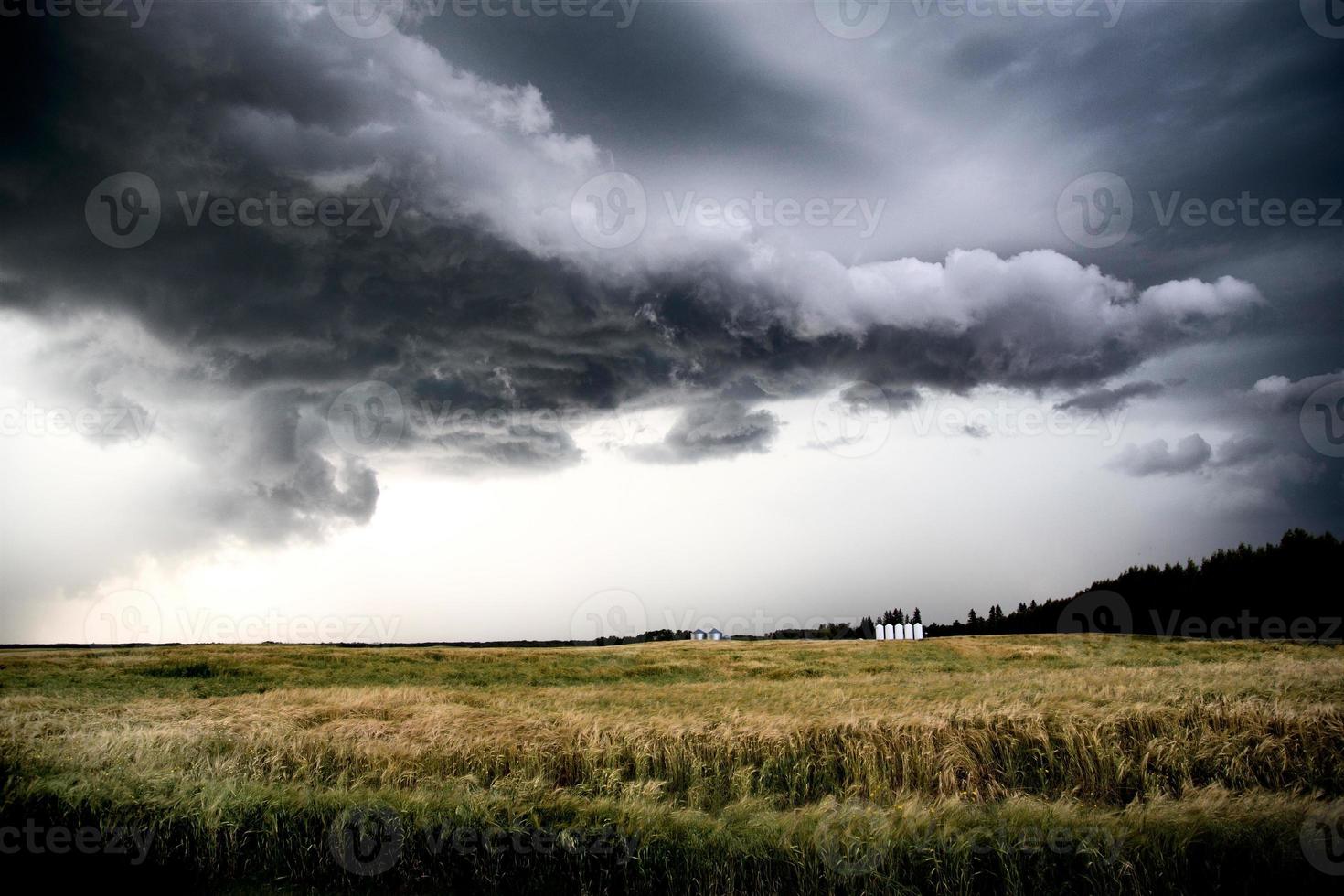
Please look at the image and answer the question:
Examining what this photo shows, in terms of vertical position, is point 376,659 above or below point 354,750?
below

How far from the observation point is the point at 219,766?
494 inches

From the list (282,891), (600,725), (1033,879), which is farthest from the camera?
(600,725)

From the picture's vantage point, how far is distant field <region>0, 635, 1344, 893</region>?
8203mm

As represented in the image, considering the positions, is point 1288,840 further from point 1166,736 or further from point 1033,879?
point 1166,736

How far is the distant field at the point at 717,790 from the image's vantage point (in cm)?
820

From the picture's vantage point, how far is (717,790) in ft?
40.9

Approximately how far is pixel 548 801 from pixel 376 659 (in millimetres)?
44431

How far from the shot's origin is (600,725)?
1482cm

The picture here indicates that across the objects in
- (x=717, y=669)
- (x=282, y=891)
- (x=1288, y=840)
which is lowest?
(x=717, y=669)

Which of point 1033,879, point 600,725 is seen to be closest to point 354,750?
point 600,725

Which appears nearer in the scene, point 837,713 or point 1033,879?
point 1033,879

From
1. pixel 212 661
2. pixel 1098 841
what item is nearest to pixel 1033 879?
pixel 1098 841

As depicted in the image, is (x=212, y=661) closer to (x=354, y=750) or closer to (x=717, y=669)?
(x=717, y=669)

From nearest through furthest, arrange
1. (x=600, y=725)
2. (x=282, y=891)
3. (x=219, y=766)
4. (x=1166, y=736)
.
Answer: (x=282, y=891), (x=219, y=766), (x=1166, y=736), (x=600, y=725)
